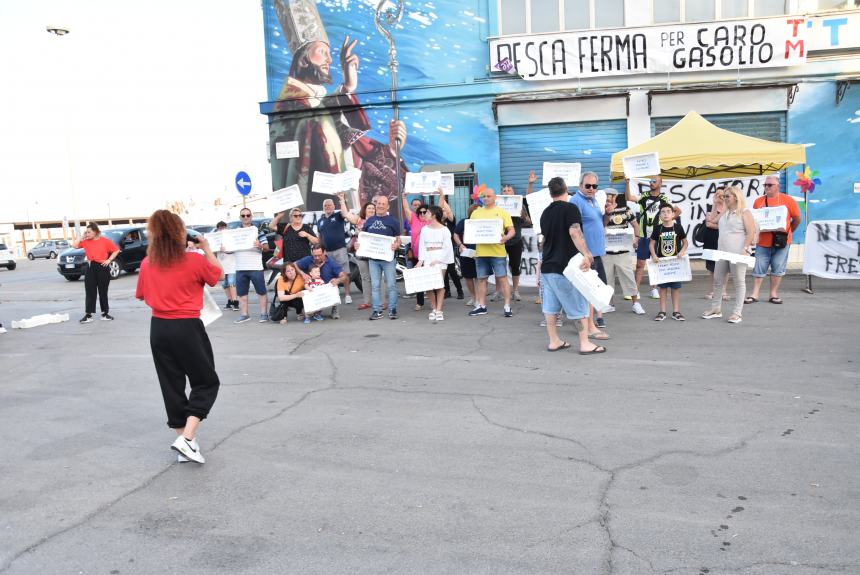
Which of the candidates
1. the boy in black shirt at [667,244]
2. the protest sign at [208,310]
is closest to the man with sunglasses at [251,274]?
the protest sign at [208,310]

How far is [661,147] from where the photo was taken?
12.2m

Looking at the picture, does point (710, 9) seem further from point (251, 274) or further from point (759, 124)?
point (251, 274)

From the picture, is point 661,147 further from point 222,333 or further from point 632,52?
point 222,333

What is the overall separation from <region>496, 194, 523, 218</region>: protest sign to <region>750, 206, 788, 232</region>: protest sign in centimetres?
357

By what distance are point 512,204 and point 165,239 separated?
7.61 m

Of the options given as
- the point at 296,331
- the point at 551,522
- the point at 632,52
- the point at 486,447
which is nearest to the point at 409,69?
the point at 632,52

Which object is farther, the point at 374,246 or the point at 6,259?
the point at 6,259

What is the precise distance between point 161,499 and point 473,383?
3.17 metres

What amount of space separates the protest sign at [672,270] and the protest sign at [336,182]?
4.96m

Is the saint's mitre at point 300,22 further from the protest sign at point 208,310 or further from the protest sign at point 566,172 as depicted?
the protest sign at point 208,310

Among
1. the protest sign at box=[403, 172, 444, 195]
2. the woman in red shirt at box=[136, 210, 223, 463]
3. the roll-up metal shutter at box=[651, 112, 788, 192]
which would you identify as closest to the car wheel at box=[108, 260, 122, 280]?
the protest sign at box=[403, 172, 444, 195]

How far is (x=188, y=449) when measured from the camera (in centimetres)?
471

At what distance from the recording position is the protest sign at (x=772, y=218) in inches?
406

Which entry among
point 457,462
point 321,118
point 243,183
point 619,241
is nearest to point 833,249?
point 619,241
